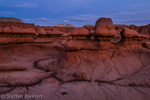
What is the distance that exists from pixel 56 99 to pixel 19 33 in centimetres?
431

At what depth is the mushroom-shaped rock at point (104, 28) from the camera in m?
4.01

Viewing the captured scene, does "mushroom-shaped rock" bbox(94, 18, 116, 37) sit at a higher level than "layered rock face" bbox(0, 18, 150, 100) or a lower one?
higher

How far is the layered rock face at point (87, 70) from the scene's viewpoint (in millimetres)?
2549

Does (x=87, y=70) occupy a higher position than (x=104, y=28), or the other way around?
(x=104, y=28)

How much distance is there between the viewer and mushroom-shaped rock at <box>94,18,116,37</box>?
401 centimetres

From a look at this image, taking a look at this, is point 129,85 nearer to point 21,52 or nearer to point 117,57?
point 117,57

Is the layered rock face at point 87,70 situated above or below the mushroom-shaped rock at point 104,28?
below

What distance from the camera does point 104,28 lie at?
13.3 feet

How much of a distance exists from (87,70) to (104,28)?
154 centimetres

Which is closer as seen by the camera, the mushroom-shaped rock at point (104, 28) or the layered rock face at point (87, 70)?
the layered rock face at point (87, 70)

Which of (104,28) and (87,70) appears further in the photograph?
(104,28)

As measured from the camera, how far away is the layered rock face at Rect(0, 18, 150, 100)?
255 centimetres

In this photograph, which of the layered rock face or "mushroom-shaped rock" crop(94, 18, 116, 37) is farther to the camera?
"mushroom-shaped rock" crop(94, 18, 116, 37)

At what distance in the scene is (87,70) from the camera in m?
3.60
